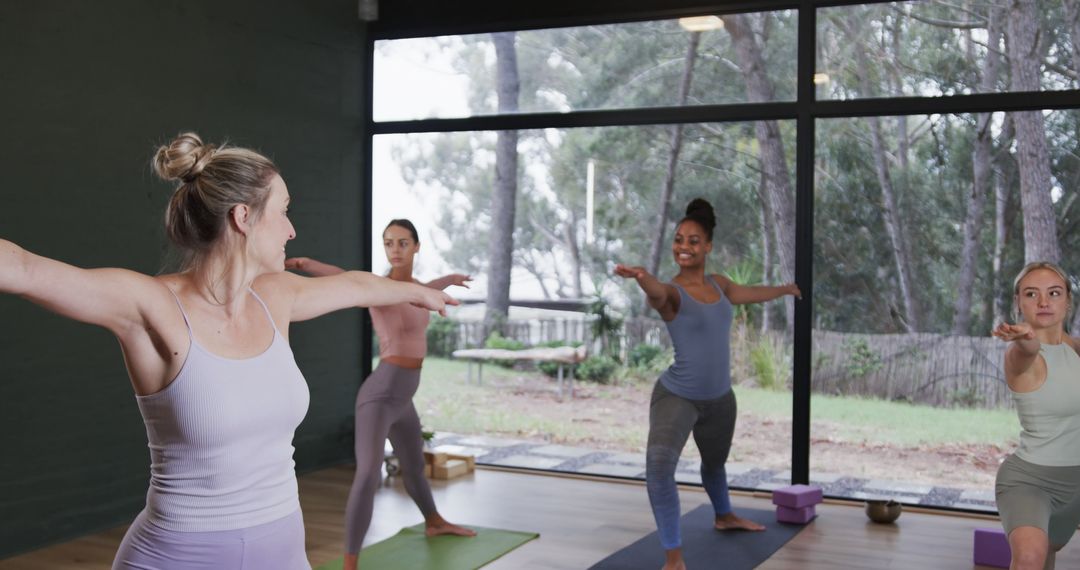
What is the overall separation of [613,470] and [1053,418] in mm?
3140

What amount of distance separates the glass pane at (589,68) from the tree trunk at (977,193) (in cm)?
91

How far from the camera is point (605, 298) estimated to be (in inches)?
227

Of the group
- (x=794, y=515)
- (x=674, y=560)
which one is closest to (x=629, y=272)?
(x=674, y=560)

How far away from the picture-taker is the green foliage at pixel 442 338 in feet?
20.1

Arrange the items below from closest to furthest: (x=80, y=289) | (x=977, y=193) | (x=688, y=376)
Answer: (x=80, y=289) → (x=688, y=376) → (x=977, y=193)

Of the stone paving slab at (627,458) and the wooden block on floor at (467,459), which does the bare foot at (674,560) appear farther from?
the wooden block on floor at (467,459)

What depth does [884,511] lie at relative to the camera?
4711 mm

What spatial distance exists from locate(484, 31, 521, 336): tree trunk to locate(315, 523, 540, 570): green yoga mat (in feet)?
5.62

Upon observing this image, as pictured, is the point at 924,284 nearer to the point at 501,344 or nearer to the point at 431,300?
the point at 501,344

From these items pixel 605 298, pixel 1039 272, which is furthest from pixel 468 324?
pixel 1039 272

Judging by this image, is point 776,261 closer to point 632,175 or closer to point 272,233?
point 632,175

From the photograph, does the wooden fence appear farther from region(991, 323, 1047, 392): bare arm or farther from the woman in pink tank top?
region(991, 323, 1047, 392): bare arm

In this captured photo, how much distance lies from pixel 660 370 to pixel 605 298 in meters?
0.49

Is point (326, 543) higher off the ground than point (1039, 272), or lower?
lower
